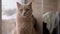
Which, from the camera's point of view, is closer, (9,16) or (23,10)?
(23,10)

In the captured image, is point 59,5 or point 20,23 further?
point 59,5

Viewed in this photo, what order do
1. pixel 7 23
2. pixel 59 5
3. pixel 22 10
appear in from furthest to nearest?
pixel 59 5, pixel 7 23, pixel 22 10

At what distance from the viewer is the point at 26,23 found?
119 cm

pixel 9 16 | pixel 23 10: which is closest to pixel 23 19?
pixel 23 10

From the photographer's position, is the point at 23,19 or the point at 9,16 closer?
the point at 23,19

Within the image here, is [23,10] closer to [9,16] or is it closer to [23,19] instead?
[23,19]

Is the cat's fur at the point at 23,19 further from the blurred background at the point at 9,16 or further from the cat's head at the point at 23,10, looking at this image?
the blurred background at the point at 9,16

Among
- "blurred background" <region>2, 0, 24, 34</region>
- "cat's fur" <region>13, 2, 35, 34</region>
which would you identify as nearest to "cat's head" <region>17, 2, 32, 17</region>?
"cat's fur" <region>13, 2, 35, 34</region>

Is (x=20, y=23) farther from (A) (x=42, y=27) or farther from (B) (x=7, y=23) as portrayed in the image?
(A) (x=42, y=27)

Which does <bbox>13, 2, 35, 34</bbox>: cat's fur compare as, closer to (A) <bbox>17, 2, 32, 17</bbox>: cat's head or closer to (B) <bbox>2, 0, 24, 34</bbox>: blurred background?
(A) <bbox>17, 2, 32, 17</bbox>: cat's head

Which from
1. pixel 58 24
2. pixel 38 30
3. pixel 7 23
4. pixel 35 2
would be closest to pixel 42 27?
pixel 38 30

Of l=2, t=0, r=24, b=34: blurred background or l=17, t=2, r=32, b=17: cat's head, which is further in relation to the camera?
l=2, t=0, r=24, b=34: blurred background

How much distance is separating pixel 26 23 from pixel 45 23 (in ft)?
1.26

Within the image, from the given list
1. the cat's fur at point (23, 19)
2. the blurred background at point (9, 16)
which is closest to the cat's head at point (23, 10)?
the cat's fur at point (23, 19)
